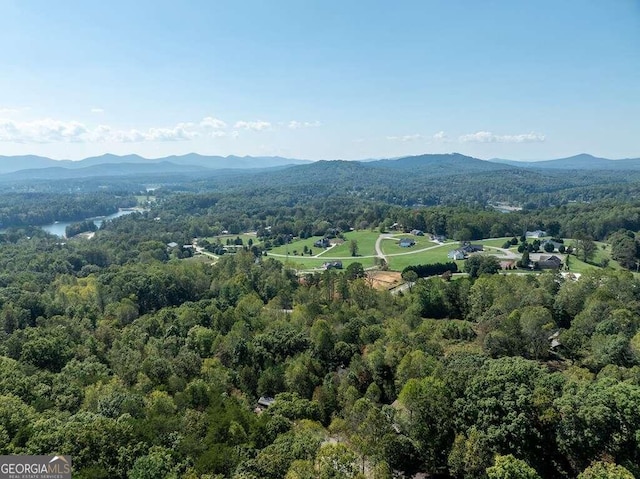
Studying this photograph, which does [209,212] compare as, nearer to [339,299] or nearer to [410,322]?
[339,299]

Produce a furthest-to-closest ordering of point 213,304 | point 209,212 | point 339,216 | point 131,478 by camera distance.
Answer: point 209,212 → point 339,216 → point 213,304 → point 131,478

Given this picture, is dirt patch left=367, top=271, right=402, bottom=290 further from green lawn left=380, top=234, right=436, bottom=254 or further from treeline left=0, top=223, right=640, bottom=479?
green lawn left=380, top=234, right=436, bottom=254

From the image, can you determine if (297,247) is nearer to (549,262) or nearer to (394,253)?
(394,253)

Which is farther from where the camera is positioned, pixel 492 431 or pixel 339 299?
pixel 339 299

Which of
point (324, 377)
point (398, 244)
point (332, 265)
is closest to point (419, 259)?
point (398, 244)

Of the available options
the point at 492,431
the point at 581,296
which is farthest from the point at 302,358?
the point at 581,296

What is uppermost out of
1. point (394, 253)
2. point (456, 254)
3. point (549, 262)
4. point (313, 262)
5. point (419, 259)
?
point (549, 262)

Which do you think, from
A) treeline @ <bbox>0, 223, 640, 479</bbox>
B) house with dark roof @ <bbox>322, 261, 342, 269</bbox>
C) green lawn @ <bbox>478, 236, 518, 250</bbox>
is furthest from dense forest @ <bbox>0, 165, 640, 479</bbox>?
green lawn @ <bbox>478, 236, 518, 250</bbox>
